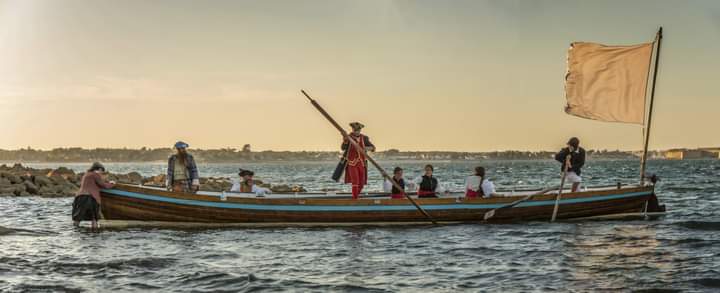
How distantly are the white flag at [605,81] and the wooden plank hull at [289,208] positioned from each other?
2.73 metres

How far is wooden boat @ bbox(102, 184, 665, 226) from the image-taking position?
63.1ft

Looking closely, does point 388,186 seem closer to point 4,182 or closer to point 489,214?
point 489,214

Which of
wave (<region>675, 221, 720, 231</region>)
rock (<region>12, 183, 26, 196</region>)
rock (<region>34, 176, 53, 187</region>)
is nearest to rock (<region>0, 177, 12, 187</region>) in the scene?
rock (<region>12, 183, 26, 196</region>)

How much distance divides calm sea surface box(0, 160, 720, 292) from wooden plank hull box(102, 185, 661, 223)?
17.7 inches

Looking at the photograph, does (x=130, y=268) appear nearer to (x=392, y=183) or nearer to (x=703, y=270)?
(x=392, y=183)

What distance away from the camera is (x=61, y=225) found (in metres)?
21.7

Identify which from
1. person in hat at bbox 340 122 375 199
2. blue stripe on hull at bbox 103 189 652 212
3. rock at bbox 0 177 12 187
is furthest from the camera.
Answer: rock at bbox 0 177 12 187

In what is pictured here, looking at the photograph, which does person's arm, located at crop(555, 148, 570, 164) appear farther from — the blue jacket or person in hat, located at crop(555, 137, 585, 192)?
the blue jacket

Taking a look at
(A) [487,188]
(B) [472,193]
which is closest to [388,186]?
(B) [472,193]

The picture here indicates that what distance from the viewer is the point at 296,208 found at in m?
19.5

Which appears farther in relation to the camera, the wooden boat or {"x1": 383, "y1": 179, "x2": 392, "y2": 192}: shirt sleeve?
{"x1": 383, "y1": 179, "x2": 392, "y2": 192}: shirt sleeve

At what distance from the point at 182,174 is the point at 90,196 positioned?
239 cm

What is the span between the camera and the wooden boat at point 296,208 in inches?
757

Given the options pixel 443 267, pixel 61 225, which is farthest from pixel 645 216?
pixel 61 225
